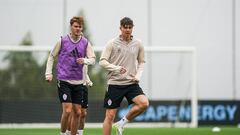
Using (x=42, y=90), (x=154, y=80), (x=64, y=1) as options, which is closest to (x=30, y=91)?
(x=42, y=90)

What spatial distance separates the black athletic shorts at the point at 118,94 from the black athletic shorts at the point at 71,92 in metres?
0.77

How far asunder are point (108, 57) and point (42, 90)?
→ 11599 millimetres

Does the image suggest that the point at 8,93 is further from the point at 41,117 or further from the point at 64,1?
the point at 64,1

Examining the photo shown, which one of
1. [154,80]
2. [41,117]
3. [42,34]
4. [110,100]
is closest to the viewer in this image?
[110,100]

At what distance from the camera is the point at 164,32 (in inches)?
1161

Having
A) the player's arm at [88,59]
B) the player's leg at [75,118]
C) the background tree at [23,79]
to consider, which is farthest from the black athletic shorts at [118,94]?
the background tree at [23,79]

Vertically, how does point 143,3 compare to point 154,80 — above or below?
above

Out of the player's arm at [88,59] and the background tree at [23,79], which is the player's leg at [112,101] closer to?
the player's arm at [88,59]

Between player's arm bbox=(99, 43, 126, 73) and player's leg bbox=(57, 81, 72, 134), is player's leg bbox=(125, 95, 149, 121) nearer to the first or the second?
player's arm bbox=(99, 43, 126, 73)

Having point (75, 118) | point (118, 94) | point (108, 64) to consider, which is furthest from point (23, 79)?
point (108, 64)

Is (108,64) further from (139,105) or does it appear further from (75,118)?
(75,118)

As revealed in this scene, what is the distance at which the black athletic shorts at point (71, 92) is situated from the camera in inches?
511

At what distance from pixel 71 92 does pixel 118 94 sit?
104cm

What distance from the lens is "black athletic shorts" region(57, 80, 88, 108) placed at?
1298 cm
